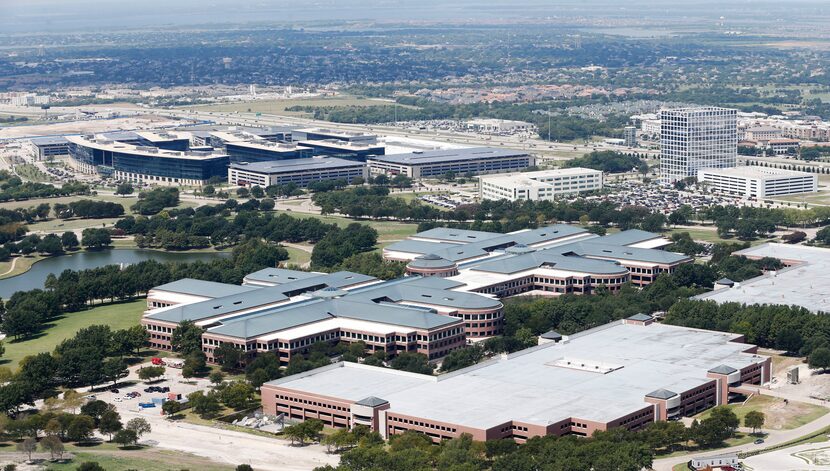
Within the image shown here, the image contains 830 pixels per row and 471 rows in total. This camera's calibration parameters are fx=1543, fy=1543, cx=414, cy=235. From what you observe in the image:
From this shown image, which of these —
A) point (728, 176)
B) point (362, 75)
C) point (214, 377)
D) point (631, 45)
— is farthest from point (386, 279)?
point (631, 45)

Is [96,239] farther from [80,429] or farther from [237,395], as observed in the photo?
[80,429]

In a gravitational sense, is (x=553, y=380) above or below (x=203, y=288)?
above

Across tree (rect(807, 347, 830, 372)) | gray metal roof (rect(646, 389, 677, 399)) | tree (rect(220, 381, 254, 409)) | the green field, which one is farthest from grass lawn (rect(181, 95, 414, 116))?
gray metal roof (rect(646, 389, 677, 399))

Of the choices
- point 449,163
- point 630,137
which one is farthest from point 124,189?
point 630,137

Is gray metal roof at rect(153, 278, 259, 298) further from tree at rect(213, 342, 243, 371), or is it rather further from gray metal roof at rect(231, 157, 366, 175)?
gray metal roof at rect(231, 157, 366, 175)

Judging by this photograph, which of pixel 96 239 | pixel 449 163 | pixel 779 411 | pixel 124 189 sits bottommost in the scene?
pixel 124 189

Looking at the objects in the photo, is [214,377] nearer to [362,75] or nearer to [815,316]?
[815,316]

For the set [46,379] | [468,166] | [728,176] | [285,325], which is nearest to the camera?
[46,379]
